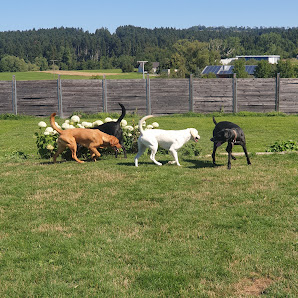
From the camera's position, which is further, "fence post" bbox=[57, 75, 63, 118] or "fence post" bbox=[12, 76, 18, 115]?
"fence post" bbox=[12, 76, 18, 115]

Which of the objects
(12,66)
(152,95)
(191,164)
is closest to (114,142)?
(191,164)

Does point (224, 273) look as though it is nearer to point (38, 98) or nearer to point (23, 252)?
point (23, 252)

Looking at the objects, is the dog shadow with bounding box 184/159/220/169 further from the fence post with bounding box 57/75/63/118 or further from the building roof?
the building roof

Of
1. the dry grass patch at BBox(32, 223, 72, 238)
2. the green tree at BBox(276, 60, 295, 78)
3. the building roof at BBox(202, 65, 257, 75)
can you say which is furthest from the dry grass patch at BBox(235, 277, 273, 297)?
the green tree at BBox(276, 60, 295, 78)

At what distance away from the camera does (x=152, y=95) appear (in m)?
25.6

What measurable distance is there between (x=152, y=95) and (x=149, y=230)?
64.6ft

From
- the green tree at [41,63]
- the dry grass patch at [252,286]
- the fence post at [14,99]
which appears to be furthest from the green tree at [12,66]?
the dry grass patch at [252,286]

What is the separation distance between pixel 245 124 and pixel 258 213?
14.5 m

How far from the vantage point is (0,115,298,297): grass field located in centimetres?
491

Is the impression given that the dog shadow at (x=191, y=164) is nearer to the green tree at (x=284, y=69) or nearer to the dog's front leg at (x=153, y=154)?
the dog's front leg at (x=153, y=154)

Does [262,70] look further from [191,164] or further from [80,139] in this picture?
[80,139]

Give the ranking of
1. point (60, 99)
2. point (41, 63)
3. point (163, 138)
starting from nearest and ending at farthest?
point (163, 138)
point (60, 99)
point (41, 63)

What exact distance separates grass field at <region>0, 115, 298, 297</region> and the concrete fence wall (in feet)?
49.0

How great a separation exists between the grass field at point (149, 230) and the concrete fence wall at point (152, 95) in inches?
588
